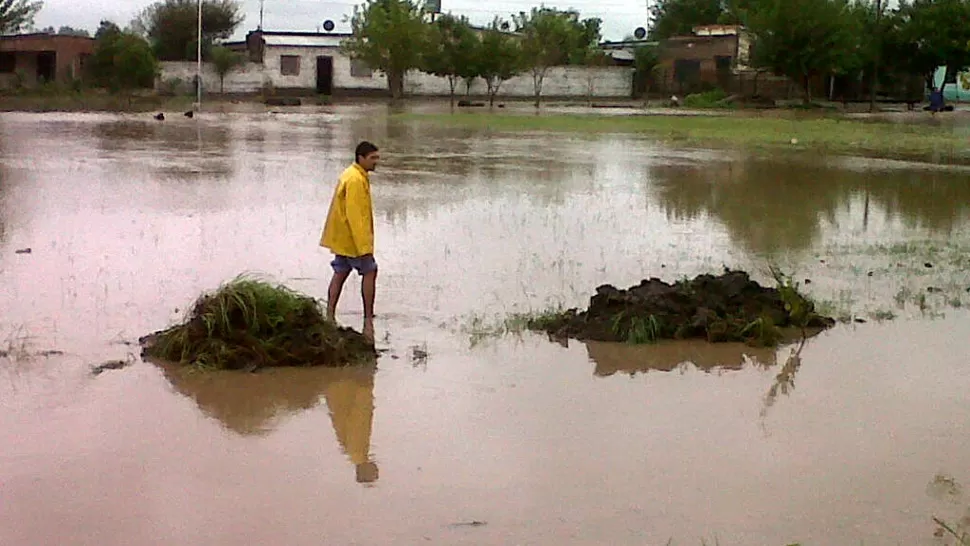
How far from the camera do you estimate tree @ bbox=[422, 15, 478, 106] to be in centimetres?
6694

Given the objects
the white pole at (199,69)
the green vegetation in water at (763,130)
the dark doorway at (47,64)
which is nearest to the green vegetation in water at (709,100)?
the green vegetation in water at (763,130)

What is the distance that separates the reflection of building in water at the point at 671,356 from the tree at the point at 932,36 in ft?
181

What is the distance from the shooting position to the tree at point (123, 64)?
6225 centimetres

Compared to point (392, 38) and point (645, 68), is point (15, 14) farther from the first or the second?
point (645, 68)

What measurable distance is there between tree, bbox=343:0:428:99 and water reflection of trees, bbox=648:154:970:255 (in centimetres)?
3913

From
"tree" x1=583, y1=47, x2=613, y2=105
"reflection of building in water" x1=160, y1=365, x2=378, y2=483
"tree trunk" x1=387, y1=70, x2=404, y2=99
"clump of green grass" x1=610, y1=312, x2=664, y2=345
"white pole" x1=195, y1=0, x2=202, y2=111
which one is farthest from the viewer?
"tree" x1=583, y1=47, x2=613, y2=105

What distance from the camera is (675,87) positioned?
7569cm

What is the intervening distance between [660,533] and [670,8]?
9603 cm

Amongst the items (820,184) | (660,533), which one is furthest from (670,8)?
(660,533)

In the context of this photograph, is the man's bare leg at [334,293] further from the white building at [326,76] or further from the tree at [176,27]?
the tree at [176,27]

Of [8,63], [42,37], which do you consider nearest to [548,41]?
[42,37]

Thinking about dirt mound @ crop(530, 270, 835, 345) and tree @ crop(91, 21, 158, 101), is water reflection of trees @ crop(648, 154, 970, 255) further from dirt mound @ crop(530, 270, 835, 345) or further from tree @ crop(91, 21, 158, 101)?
tree @ crop(91, 21, 158, 101)

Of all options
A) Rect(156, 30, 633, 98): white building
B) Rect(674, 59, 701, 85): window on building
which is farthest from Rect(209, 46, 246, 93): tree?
Rect(674, 59, 701, 85): window on building

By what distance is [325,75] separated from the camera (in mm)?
72875
